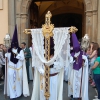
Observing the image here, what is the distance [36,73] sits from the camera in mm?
4977

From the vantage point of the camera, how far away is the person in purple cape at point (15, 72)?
5.66 metres

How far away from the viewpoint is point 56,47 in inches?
180

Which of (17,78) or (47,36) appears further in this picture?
(17,78)

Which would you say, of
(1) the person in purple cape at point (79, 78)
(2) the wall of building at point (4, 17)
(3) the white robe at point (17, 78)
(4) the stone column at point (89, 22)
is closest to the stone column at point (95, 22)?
(4) the stone column at point (89, 22)

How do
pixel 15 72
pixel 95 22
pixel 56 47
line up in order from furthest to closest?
pixel 95 22 → pixel 15 72 → pixel 56 47

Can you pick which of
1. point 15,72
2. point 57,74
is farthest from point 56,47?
point 15,72

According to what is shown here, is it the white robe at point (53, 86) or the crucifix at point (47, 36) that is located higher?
the crucifix at point (47, 36)

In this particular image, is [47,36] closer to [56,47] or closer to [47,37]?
[47,37]

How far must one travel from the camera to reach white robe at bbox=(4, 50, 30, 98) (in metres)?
5.70

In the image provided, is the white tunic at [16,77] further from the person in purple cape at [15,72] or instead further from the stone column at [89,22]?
the stone column at [89,22]

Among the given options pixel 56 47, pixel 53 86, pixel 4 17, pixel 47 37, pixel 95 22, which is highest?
pixel 4 17

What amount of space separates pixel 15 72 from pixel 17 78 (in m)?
0.19

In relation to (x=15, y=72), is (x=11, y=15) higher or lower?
higher

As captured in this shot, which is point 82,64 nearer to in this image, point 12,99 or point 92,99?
point 92,99
